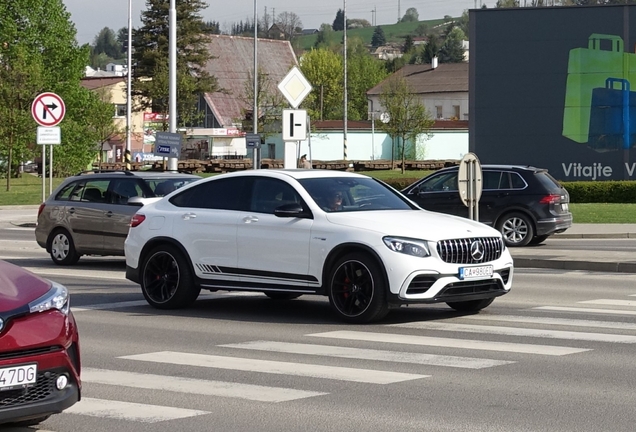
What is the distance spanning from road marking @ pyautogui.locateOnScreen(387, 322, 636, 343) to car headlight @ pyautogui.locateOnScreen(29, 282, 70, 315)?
558 cm

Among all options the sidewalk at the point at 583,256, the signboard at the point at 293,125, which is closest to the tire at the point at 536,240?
the sidewalk at the point at 583,256

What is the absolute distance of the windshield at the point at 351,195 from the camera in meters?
12.7

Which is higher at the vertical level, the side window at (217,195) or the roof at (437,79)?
the roof at (437,79)

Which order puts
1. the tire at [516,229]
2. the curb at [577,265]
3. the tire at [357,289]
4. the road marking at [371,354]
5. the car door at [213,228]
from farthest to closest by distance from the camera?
1. the tire at [516,229]
2. the curb at [577,265]
3. the car door at [213,228]
4. the tire at [357,289]
5. the road marking at [371,354]

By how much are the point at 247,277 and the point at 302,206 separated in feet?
3.44

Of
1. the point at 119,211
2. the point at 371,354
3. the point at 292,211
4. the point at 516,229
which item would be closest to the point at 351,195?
the point at 292,211


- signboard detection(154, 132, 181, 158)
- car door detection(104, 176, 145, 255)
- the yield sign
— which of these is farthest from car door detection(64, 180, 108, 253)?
the yield sign

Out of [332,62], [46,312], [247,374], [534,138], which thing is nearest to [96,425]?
[46,312]

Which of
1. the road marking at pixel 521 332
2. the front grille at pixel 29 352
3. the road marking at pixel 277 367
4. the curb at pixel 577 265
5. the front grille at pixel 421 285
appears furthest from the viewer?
the curb at pixel 577 265

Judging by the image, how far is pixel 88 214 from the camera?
20.1 meters

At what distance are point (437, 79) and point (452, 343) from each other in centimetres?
12332

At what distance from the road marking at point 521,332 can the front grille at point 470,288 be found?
33 cm

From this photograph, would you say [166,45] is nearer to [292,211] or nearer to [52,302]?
[292,211]

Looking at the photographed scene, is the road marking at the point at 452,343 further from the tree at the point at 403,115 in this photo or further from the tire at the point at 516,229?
the tree at the point at 403,115
